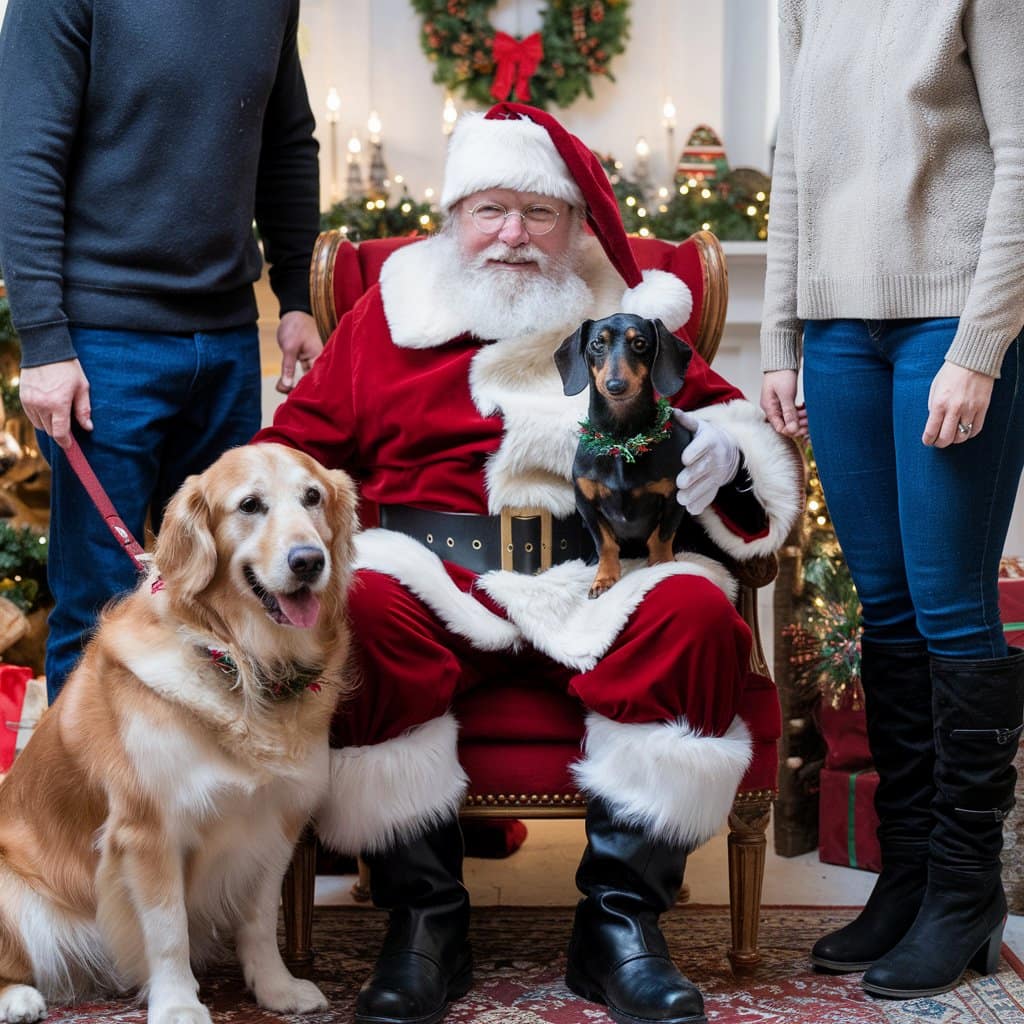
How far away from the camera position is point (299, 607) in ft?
5.87

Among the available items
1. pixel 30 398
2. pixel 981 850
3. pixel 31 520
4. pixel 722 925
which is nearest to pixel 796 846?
pixel 722 925

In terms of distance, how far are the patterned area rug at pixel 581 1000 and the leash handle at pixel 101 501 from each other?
0.69 metres

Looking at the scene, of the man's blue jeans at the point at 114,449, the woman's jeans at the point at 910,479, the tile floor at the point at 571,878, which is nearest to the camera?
the woman's jeans at the point at 910,479

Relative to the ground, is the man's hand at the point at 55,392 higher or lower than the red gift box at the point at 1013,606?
higher

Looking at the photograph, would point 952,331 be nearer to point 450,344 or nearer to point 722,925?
point 450,344

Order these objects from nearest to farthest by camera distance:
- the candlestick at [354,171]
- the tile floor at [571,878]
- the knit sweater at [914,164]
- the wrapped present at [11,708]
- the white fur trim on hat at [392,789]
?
1. the knit sweater at [914,164]
2. the white fur trim on hat at [392,789]
3. the tile floor at [571,878]
4. the wrapped present at [11,708]
5. the candlestick at [354,171]

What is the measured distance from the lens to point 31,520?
3.47m

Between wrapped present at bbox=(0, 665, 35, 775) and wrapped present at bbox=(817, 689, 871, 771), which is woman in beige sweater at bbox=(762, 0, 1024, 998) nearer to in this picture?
wrapped present at bbox=(817, 689, 871, 771)

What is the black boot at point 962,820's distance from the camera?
196cm

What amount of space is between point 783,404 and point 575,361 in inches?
14.2

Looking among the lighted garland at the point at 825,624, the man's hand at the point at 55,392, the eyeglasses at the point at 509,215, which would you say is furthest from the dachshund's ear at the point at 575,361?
the lighted garland at the point at 825,624

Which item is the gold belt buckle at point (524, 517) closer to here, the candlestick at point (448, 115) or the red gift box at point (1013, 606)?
the red gift box at point (1013, 606)

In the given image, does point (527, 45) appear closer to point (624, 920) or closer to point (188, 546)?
point (188, 546)

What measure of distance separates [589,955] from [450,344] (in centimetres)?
107
